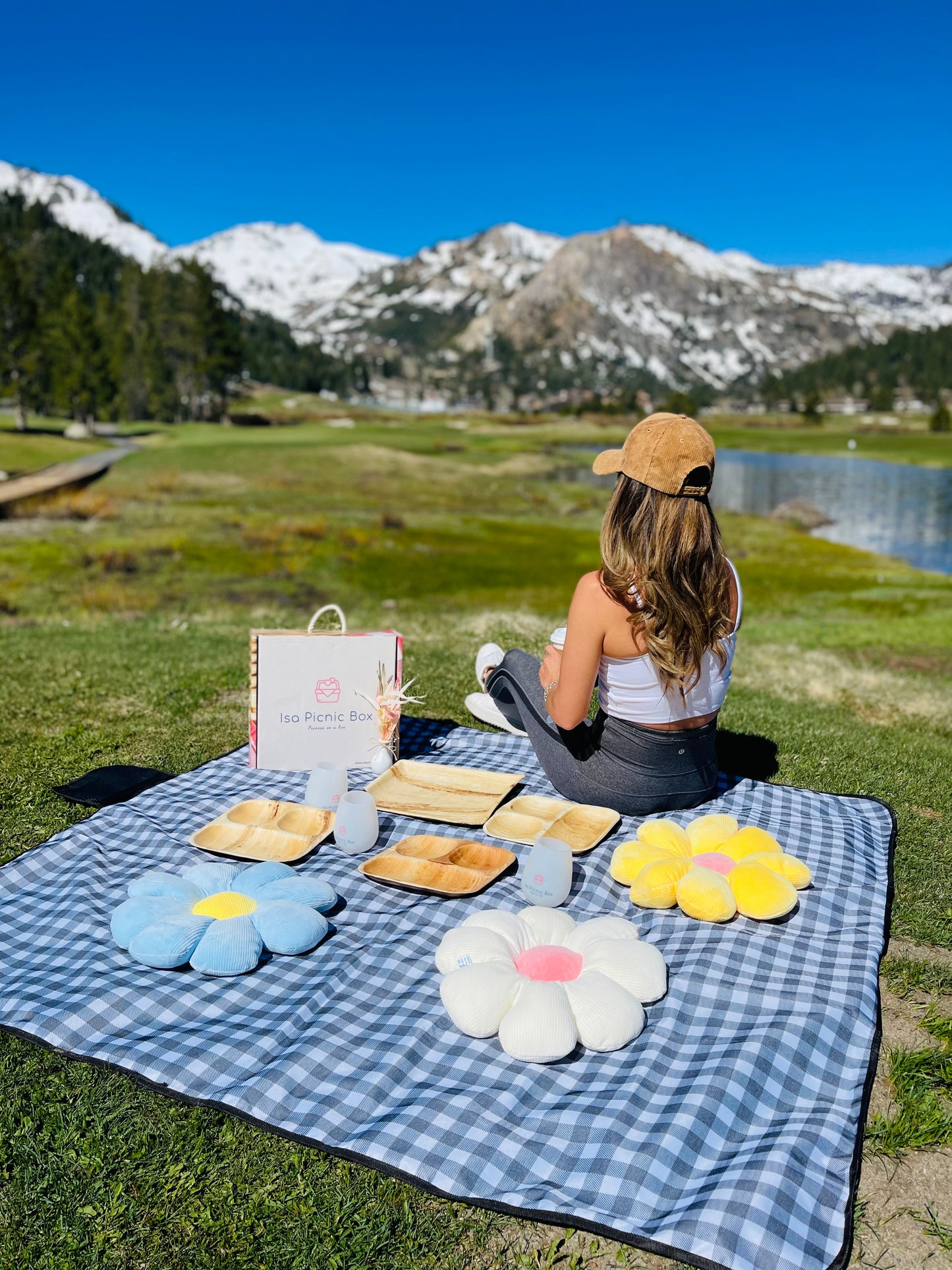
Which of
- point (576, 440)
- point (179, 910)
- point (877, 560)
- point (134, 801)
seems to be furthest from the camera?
point (576, 440)

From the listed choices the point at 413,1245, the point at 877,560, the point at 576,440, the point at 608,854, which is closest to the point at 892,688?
the point at 608,854

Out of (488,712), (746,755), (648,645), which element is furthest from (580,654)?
(746,755)

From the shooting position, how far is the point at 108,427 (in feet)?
222

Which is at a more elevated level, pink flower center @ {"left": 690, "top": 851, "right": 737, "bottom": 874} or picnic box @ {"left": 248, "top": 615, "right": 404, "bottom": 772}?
picnic box @ {"left": 248, "top": 615, "right": 404, "bottom": 772}

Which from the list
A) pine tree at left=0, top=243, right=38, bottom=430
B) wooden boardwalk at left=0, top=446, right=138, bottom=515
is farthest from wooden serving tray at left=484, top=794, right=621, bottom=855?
pine tree at left=0, top=243, right=38, bottom=430

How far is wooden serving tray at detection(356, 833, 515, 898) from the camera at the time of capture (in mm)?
4594

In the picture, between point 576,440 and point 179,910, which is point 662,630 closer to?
point 179,910

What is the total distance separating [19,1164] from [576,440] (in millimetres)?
95781

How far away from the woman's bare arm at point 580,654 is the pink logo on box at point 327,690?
1631 millimetres

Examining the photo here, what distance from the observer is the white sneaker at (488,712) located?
6.77 m

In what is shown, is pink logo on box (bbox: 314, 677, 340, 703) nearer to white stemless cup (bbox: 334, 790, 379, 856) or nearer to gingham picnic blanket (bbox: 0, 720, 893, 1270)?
white stemless cup (bbox: 334, 790, 379, 856)

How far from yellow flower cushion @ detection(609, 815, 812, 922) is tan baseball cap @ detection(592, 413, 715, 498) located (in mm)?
1738

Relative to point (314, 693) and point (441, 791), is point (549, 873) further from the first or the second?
point (314, 693)

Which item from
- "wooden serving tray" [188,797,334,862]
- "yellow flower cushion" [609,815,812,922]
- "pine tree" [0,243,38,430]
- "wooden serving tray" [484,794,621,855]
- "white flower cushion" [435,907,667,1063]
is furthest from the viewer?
"pine tree" [0,243,38,430]
